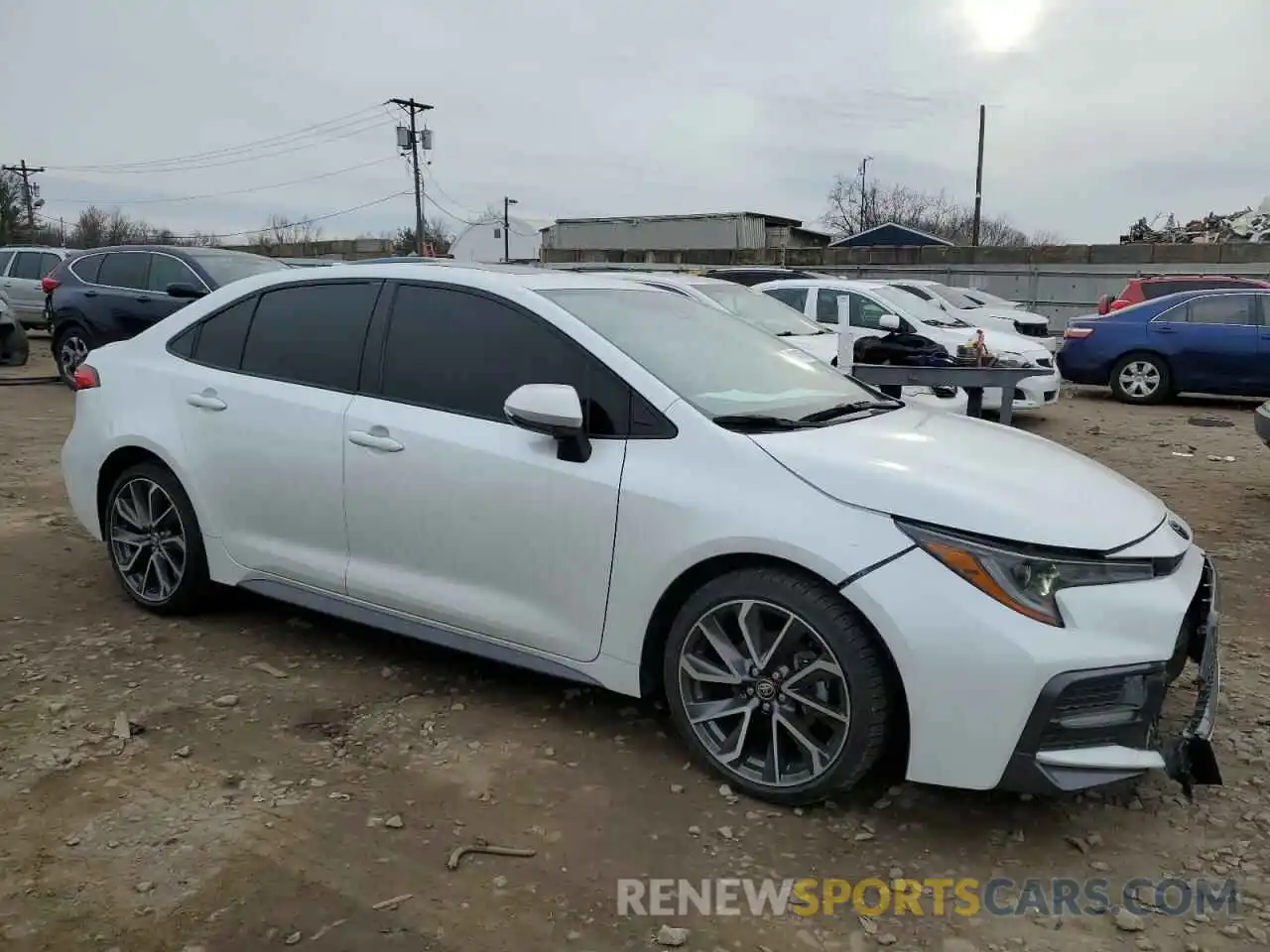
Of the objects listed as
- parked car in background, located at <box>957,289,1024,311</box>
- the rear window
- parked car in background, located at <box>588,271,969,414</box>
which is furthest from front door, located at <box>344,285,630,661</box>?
parked car in background, located at <box>957,289,1024,311</box>

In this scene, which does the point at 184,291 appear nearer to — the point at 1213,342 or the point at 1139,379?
the point at 1139,379

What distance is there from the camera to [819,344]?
31.5 feet

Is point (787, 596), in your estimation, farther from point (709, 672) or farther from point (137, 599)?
point (137, 599)

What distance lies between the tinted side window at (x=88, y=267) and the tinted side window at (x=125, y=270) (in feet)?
0.26

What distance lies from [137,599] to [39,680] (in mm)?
727

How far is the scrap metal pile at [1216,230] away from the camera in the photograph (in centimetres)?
3050

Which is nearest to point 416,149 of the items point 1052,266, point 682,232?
point 682,232

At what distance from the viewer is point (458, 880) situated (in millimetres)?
2742

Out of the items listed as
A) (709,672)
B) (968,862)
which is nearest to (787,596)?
(709,672)

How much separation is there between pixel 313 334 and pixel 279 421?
1.27 ft

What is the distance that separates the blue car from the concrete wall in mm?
8339

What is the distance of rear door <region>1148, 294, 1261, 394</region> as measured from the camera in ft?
40.2

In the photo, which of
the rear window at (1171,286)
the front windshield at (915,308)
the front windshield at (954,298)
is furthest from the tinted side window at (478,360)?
the rear window at (1171,286)

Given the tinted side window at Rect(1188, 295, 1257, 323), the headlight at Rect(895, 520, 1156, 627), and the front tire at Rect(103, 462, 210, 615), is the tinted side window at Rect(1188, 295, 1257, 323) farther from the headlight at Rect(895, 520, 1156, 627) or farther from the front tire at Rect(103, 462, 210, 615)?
the front tire at Rect(103, 462, 210, 615)
